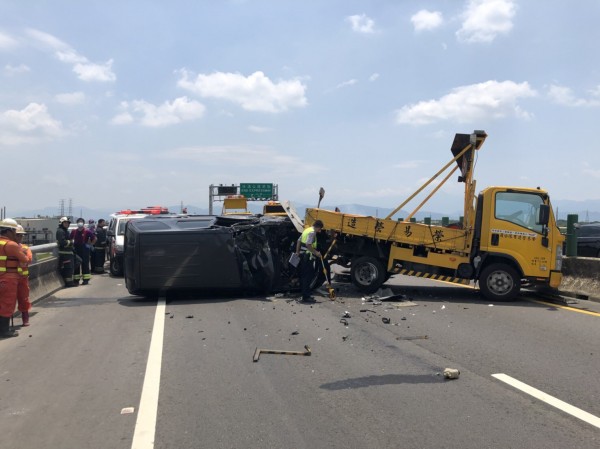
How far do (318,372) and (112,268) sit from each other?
12581 millimetres

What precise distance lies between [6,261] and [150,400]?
4.31 meters

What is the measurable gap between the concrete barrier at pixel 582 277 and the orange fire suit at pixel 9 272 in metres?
11.5

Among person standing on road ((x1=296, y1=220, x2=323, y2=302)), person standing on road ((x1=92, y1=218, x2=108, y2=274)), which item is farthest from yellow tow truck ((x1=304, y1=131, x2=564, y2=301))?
person standing on road ((x1=92, y1=218, x2=108, y2=274))

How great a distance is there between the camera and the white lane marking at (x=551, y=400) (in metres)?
4.38

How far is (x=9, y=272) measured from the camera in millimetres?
7785

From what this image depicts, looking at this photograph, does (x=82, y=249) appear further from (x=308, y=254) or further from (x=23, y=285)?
(x=308, y=254)

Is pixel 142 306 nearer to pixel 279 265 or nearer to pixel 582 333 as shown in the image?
pixel 279 265

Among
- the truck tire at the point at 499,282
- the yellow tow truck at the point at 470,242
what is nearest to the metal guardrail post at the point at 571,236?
the yellow tow truck at the point at 470,242

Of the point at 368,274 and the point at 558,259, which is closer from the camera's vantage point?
the point at 558,259

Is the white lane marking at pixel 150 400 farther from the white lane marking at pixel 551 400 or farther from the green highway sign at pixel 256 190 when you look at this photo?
the green highway sign at pixel 256 190

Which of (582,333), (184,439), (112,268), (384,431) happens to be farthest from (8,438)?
(112,268)

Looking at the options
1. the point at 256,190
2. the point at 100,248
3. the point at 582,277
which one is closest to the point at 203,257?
the point at 100,248

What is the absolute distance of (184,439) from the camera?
403 cm

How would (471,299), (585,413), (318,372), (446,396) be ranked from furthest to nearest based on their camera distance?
A: (471,299), (318,372), (446,396), (585,413)
